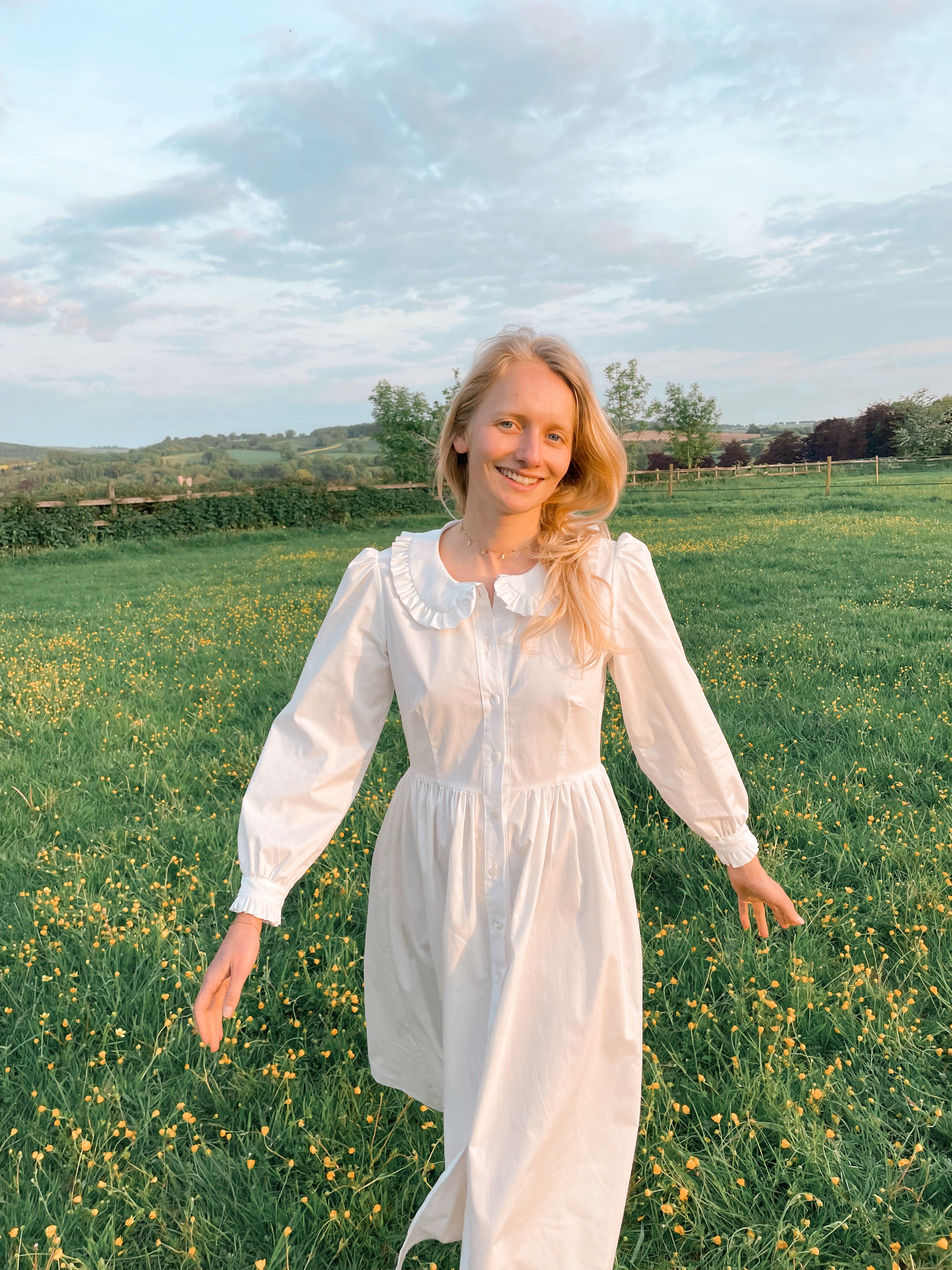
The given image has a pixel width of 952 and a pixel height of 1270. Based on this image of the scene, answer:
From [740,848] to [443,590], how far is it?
100 cm

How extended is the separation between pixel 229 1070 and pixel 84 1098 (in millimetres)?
462

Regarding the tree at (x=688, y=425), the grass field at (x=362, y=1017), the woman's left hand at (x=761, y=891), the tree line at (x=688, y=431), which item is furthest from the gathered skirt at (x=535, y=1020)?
the tree at (x=688, y=425)

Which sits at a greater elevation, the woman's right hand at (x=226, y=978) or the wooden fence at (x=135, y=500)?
the wooden fence at (x=135, y=500)

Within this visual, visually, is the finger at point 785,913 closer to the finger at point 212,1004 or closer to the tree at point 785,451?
the finger at point 212,1004

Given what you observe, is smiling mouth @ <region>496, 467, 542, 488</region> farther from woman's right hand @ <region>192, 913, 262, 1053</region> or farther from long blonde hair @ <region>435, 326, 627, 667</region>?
woman's right hand @ <region>192, 913, 262, 1053</region>

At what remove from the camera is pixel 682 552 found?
48.4 feet

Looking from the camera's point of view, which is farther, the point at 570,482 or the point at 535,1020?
the point at 570,482

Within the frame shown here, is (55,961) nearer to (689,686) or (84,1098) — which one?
(84,1098)

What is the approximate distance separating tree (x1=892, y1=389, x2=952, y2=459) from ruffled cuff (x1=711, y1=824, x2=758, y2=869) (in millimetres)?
72905

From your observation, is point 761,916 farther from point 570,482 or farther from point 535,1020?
point 570,482

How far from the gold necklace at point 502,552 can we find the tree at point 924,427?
73001 mm

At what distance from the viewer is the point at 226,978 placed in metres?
1.86

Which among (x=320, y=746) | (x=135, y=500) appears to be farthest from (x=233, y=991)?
(x=135, y=500)

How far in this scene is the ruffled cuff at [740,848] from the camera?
6.93ft
